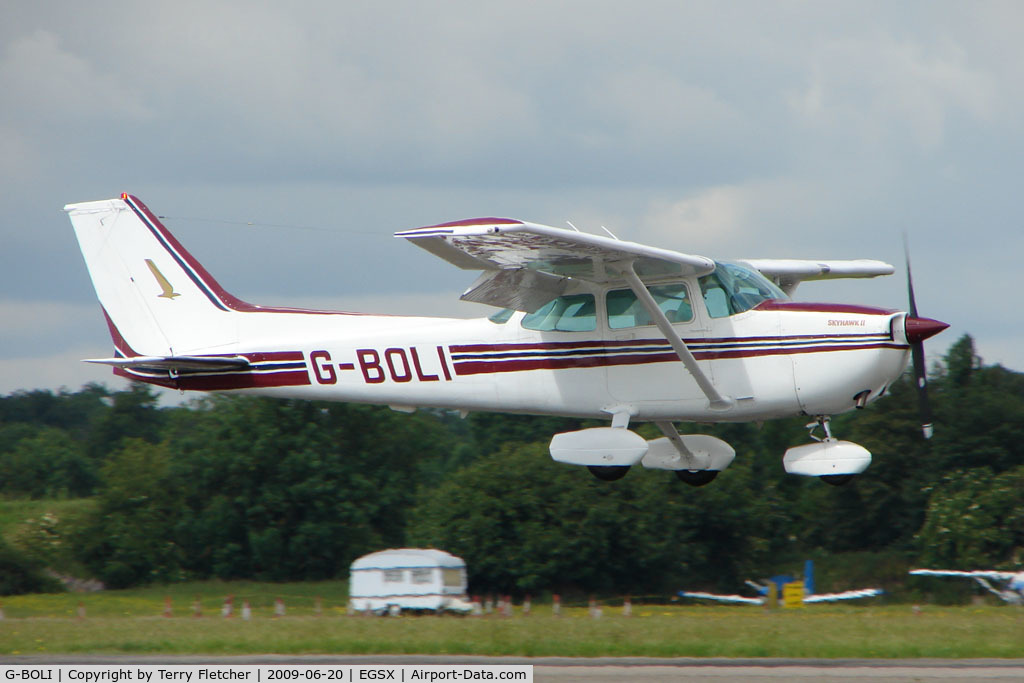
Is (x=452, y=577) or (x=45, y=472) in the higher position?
(x=45, y=472)

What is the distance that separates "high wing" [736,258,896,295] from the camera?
15.7 metres

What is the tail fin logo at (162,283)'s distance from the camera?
1578 cm

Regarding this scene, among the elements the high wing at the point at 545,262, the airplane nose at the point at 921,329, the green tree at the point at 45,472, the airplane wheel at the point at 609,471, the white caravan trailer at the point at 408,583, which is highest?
the green tree at the point at 45,472

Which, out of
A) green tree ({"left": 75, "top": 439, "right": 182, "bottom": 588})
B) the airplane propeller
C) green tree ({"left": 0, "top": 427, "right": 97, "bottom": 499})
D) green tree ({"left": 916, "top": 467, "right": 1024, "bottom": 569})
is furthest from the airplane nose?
green tree ({"left": 0, "top": 427, "right": 97, "bottom": 499})

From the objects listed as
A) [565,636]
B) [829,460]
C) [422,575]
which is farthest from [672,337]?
[422,575]

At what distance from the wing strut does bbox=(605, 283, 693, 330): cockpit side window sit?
20 cm

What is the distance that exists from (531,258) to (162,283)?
5.68 metres

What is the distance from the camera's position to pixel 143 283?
51.9 ft

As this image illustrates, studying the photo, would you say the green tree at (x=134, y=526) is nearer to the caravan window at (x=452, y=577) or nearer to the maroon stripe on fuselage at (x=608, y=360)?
the caravan window at (x=452, y=577)

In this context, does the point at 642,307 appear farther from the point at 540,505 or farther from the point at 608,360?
the point at 540,505

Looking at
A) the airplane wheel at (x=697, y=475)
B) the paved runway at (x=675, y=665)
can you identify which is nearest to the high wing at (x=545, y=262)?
the airplane wheel at (x=697, y=475)

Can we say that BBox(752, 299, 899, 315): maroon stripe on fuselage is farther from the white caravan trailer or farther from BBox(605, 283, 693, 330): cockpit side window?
the white caravan trailer

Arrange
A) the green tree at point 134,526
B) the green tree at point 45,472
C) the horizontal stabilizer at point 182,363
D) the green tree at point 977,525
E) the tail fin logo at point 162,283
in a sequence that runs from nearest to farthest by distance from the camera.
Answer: the horizontal stabilizer at point 182,363, the tail fin logo at point 162,283, the green tree at point 977,525, the green tree at point 134,526, the green tree at point 45,472

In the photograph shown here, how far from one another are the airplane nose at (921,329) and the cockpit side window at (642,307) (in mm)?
2230
